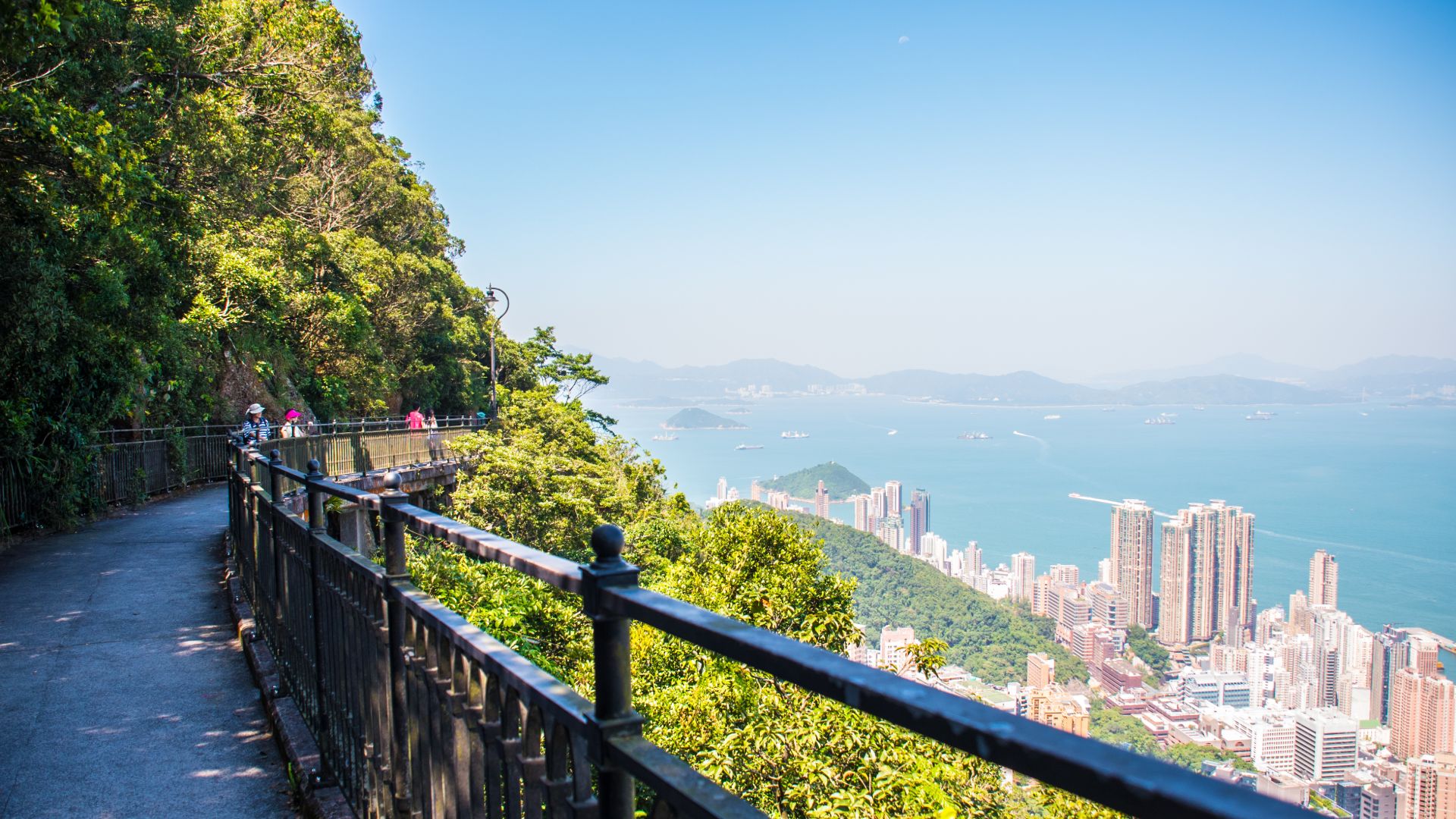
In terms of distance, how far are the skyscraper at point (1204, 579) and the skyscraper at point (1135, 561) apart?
5.98ft

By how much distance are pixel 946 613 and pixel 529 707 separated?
79266mm

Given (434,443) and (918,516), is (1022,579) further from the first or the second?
(434,443)

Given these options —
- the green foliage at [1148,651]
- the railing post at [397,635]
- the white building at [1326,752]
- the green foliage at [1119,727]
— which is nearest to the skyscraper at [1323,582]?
the green foliage at [1148,651]

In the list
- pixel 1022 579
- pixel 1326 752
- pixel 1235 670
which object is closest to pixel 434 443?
pixel 1326 752

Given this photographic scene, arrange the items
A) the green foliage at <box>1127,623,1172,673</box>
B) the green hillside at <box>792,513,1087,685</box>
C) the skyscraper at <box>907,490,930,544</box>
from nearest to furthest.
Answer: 1. the green hillside at <box>792,513,1087,685</box>
2. the green foliage at <box>1127,623,1172,673</box>
3. the skyscraper at <box>907,490,930,544</box>

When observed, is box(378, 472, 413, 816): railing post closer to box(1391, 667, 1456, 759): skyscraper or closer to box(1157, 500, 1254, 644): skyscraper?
box(1391, 667, 1456, 759): skyscraper

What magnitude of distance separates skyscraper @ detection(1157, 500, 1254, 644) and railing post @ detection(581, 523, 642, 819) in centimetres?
11215

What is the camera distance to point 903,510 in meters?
167

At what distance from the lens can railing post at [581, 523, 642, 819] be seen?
4.87ft

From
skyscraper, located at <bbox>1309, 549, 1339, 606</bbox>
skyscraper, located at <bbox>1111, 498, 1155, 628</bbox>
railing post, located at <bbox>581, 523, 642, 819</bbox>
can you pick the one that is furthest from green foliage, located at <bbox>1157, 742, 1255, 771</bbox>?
skyscraper, located at <bbox>1309, 549, 1339, 606</bbox>

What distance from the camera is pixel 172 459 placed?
Answer: 17.9 meters

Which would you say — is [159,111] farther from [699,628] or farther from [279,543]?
[699,628]

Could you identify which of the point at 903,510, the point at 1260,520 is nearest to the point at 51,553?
the point at 903,510

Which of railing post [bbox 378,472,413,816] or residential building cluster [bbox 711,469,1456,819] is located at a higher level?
railing post [bbox 378,472,413,816]
